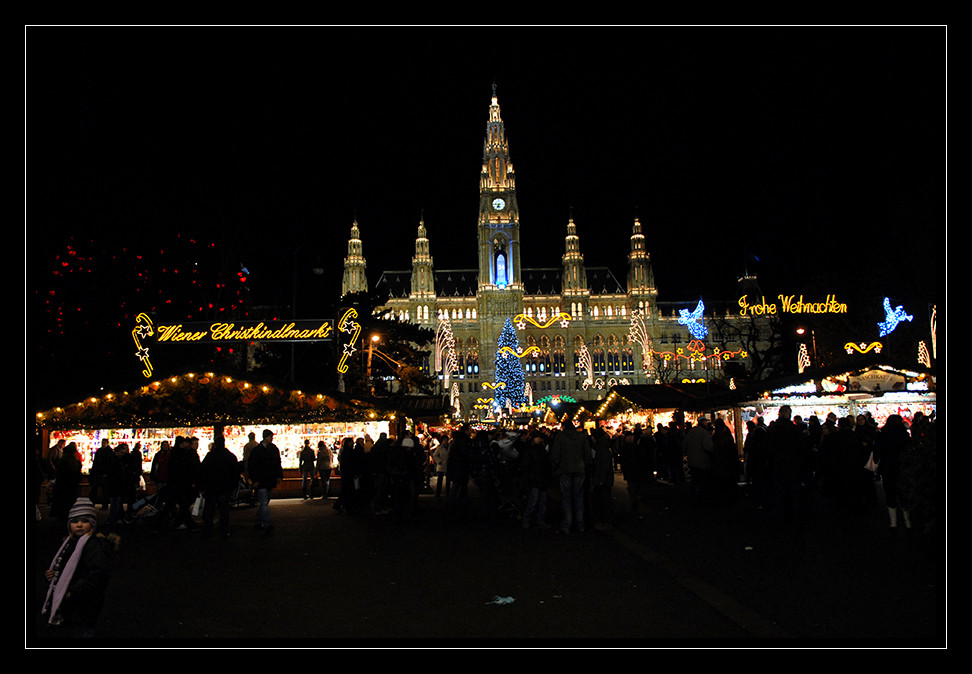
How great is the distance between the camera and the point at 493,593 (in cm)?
629

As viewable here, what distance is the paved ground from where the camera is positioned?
5.00 meters

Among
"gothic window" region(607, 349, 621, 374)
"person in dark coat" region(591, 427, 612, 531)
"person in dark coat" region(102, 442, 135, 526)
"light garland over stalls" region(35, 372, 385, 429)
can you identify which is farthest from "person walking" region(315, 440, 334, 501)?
"gothic window" region(607, 349, 621, 374)

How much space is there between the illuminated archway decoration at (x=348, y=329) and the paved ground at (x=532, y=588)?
10.4 metres

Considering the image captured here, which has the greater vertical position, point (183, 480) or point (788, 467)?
point (788, 467)

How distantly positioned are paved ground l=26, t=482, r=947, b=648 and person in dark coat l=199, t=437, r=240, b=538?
45cm

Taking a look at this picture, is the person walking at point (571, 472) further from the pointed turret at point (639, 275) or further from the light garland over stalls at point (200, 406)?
the pointed turret at point (639, 275)

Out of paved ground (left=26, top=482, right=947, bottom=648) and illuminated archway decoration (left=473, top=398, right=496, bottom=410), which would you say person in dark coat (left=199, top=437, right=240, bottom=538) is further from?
illuminated archway decoration (left=473, top=398, right=496, bottom=410)

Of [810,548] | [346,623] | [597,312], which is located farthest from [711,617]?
[597,312]

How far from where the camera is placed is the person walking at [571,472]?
402 inches

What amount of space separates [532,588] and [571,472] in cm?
387

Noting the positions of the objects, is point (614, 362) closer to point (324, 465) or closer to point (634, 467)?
Answer: point (324, 465)

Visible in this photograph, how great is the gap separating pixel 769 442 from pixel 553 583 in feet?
16.4

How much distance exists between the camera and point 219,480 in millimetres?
10227

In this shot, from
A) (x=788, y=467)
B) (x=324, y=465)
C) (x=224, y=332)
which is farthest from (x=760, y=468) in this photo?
(x=224, y=332)
